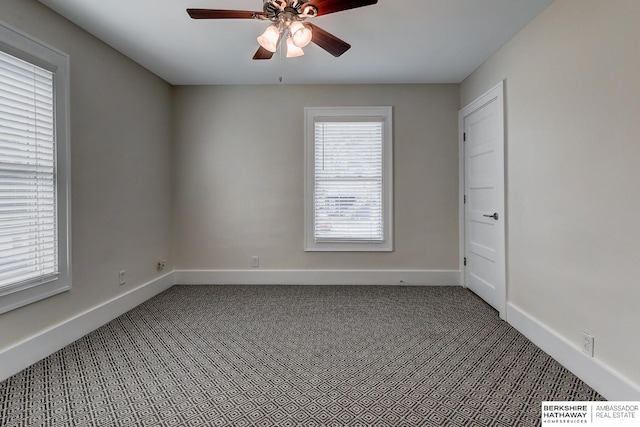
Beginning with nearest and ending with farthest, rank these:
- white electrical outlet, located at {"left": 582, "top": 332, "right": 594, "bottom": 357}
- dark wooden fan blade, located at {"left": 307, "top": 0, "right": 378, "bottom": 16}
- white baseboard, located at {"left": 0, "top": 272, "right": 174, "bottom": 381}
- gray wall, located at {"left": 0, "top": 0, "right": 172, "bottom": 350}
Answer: dark wooden fan blade, located at {"left": 307, "top": 0, "right": 378, "bottom": 16} < white electrical outlet, located at {"left": 582, "top": 332, "right": 594, "bottom": 357} < white baseboard, located at {"left": 0, "top": 272, "right": 174, "bottom": 381} < gray wall, located at {"left": 0, "top": 0, "right": 172, "bottom": 350}

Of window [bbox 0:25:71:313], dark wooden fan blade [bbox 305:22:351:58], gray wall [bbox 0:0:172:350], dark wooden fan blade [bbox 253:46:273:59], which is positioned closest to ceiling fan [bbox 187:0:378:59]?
dark wooden fan blade [bbox 305:22:351:58]

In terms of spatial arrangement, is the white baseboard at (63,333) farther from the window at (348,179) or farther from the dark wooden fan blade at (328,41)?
the dark wooden fan blade at (328,41)

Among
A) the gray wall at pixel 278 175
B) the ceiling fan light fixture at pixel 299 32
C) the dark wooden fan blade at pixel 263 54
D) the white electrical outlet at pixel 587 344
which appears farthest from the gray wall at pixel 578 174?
the dark wooden fan blade at pixel 263 54

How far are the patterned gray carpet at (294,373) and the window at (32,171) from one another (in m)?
0.60

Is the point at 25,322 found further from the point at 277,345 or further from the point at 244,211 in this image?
the point at 244,211

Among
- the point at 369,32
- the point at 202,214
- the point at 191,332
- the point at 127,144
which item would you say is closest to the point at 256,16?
the point at 369,32

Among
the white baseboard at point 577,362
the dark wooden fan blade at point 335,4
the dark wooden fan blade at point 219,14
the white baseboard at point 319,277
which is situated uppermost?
the dark wooden fan blade at point 335,4

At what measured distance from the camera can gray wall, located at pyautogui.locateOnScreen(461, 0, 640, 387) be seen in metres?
1.69

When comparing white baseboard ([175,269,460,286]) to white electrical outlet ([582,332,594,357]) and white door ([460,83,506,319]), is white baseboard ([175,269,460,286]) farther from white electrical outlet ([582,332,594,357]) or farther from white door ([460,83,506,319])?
white electrical outlet ([582,332,594,357])

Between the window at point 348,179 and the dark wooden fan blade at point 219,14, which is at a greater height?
the dark wooden fan blade at point 219,14

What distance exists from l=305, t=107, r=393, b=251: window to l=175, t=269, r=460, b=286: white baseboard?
0.32 metres

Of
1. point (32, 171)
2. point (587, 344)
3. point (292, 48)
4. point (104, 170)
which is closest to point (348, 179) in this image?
point (292, 48)

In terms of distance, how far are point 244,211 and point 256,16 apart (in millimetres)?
2481

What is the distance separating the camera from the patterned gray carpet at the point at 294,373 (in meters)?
1.64
